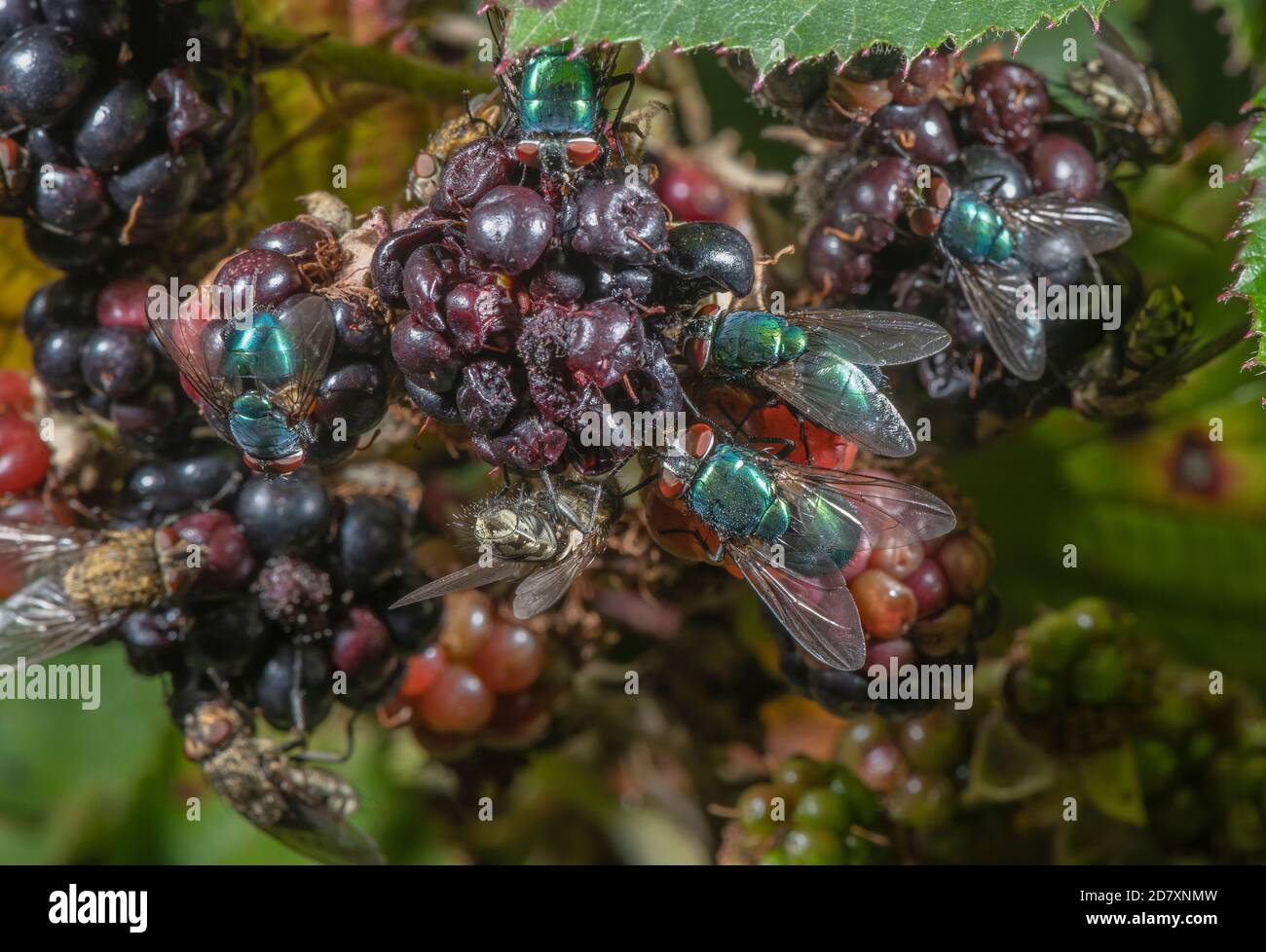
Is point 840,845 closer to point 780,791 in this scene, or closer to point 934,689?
point 780,791

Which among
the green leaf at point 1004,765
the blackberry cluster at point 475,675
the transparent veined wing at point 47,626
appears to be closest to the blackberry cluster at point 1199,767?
the green leaf at point 1004,765

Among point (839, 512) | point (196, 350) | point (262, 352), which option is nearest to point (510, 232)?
point (262, 352)

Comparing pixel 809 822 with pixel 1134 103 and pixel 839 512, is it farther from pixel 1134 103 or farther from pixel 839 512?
pixel 1134 103

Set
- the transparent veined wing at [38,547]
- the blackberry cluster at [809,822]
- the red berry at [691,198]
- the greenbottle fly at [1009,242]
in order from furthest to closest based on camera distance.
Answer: the red berry at [691,198]
the blackberry cluster at [809,822]
the transparent veined wing at [38,547]
the greenbottle fly at [1009,242]

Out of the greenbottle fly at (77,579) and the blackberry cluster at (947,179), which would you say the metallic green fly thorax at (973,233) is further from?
the greenbottle fly at (77,579)

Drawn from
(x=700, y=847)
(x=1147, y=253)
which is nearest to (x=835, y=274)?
(x=1147, y=253)

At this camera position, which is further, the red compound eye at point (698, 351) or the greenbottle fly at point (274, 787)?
the greenbottle fly at point (274, 787)
